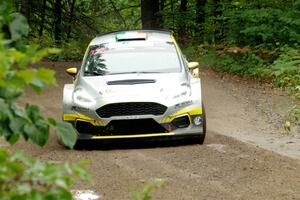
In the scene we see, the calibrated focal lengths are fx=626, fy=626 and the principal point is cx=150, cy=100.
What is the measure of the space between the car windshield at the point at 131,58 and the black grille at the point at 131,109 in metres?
1.08

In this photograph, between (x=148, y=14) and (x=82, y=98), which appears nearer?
(x=82, y=98)

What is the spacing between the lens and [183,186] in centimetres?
693

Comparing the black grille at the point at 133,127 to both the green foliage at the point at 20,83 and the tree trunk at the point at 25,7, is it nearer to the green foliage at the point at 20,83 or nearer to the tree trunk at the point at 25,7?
the green foliage at the point at 20,83

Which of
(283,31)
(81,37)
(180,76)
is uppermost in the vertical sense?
(180,76)

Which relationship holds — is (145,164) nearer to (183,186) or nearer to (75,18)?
(183,186)

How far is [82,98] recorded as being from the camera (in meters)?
9.48

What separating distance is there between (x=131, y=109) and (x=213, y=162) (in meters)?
1.63

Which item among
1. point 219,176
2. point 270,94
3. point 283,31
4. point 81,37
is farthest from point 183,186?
point 81,37

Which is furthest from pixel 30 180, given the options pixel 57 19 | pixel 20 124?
pixel 57 19

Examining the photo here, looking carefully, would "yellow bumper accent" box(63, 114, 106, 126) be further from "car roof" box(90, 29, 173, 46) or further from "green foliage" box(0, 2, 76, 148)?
"green foliage" box(0, 2, 76, 148)

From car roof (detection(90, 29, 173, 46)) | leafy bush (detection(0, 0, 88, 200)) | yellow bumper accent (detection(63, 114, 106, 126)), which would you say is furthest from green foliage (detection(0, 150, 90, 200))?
car roof (detection(90, 29, 173, 46))

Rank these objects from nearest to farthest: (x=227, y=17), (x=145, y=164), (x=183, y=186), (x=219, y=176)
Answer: (x=183, y=186) → (x=219, y=176) → (x=145, y=164) → (x=227, y=17)

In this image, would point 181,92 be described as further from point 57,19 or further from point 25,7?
point 57,19

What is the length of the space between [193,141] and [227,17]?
35.8ft
